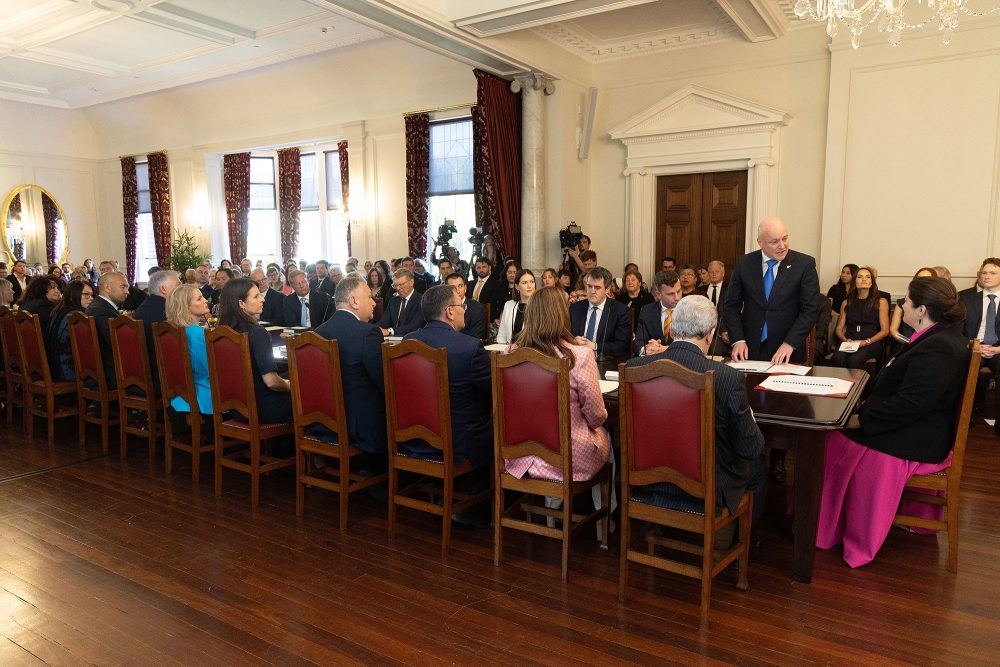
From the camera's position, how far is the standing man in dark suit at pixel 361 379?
360 centimetres

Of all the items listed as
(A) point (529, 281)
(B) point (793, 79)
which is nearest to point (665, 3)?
(B) point (793, 79)

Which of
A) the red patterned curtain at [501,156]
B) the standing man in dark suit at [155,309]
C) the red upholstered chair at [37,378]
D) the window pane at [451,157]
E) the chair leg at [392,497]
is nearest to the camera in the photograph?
the chair leg at [392,497]

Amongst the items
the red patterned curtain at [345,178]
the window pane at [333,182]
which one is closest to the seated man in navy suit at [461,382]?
the red patterned curtain at [345,178]

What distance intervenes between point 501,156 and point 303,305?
2924 mm

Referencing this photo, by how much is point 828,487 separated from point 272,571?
2.68 meters

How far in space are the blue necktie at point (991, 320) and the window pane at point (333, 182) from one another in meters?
9.10

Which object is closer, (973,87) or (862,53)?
(973,87)

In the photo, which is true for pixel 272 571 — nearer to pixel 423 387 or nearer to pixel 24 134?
pixel 423 387

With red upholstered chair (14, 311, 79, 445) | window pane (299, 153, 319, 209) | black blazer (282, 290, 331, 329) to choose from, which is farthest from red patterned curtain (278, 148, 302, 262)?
red upholstered chair (14, 311, 79, 445)

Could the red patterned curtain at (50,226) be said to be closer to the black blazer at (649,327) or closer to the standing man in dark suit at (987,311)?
the black blazer at (649,327)

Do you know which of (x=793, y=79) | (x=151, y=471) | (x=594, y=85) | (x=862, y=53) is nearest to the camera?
(x=151, y=471)

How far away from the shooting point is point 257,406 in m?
3.95

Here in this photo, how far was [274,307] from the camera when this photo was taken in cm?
736

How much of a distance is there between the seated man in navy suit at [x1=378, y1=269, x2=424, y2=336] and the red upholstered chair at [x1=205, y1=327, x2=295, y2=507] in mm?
1689
